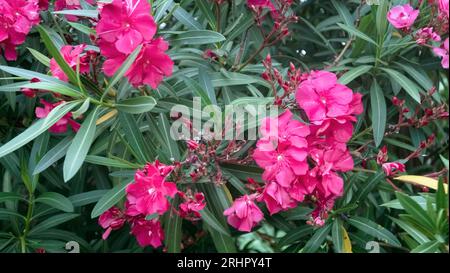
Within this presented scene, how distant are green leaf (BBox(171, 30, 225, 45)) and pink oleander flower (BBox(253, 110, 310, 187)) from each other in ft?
1.15

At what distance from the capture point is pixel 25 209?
220 centimetres

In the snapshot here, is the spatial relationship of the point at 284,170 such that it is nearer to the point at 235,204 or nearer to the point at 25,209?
the point at 235,204

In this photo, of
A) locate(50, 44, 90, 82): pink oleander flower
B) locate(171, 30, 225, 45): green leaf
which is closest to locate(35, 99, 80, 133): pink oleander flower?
locate(50, 44, 90, 82): pink oleander flower

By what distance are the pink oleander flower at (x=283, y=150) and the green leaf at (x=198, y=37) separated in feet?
1.15

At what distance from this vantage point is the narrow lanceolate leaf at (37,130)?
1.49 metres

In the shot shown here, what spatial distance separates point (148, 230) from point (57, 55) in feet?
1.71

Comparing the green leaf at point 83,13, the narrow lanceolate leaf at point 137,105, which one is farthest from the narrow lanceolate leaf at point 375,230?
the green leaf at point 83,13

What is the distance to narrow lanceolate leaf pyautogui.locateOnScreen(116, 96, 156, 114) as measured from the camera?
4.99ft

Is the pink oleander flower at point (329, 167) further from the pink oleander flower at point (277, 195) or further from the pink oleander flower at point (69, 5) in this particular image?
the pink oleander flower at point (69, 5)

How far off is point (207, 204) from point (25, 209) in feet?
2.51

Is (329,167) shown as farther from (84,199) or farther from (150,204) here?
(84,199)

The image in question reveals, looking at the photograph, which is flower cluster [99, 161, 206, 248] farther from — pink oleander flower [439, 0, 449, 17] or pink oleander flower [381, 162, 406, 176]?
pink oleander flower [439, 0, 449, 17]

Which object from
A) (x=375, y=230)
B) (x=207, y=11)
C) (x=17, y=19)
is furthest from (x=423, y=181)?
(x=17, y=19)

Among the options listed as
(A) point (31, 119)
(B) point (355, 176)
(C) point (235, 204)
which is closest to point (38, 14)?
(A) point (31, 119)
